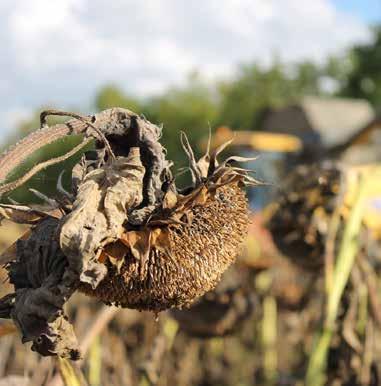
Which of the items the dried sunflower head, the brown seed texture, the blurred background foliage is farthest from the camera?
the blurred background foliage

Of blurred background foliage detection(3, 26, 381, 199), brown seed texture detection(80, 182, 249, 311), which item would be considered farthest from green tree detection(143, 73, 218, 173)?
brown seed texture detection(80, 182, 249, 311)

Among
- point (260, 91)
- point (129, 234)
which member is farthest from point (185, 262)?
point (260, 91)

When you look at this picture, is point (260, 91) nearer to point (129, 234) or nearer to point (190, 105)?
point (190, 105)

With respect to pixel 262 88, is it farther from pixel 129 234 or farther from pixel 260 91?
pixel 129 234

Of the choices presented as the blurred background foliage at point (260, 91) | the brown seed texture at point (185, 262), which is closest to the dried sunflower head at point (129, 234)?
the brown seed texture at point (185, 262)

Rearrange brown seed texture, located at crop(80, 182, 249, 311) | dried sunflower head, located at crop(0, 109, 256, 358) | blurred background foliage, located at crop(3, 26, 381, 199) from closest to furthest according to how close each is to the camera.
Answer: dried sunflower head, located at crop(0, 109, 256, 358) → brown seed texture, located at crop(80, 182, 249, 311) → blurred background foliage, located at crop(3, 26, 381, 199)

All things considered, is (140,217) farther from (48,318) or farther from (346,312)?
(346,312)

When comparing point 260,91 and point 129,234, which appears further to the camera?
point 260,91

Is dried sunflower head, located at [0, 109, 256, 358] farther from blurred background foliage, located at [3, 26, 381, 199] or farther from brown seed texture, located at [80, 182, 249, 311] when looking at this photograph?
blurred background foliage, located at [3, 26, 381, 199]

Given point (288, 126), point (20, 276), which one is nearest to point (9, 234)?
point (20, 276)

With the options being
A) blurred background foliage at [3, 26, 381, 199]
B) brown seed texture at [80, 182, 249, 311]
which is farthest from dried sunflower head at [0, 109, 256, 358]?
blurred background foliage at [3, 26, 381, 199]

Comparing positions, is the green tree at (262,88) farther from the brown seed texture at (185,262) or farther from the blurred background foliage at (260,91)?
the brown seed texture at (185,262)

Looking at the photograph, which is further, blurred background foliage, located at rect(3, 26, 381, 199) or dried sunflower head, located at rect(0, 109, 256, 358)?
blurred background foliage, located at rect(3, 26, 381, 199)
